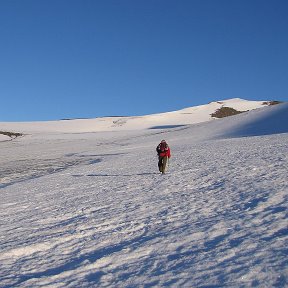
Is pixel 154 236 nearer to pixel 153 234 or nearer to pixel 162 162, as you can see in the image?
pixel 153 234

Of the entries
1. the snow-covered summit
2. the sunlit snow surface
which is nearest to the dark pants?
the sunlit snow surface

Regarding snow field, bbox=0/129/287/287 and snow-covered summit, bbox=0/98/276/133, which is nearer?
snow field, bbox=0/129/287/287

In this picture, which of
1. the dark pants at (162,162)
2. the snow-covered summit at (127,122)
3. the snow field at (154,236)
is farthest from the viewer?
the snow-covered summit at (127,122)

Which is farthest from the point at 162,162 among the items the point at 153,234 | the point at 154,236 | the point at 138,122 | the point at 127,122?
the point at 127,122

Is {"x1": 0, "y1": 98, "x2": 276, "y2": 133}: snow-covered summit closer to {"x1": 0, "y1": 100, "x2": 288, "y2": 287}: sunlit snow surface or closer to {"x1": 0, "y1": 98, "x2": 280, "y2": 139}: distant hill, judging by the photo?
{"x1": 0, "y1": 98, "x2": 280, "y2": 139}: distant hill

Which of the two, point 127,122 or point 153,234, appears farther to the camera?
point 127,122

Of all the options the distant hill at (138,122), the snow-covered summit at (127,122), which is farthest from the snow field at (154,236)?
the snow-covered summit at (127,122)

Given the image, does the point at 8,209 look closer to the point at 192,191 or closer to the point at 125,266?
the point at 192,191

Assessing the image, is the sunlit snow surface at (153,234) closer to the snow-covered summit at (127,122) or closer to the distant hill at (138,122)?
the distant hill at (138,122)

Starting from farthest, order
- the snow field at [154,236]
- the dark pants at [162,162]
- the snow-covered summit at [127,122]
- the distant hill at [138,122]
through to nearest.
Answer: the snow-covered summit at [127,122], the distant hill at [138,122], the dark pants at [162,162], the snow field at [154,236]

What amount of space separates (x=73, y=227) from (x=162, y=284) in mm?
4327

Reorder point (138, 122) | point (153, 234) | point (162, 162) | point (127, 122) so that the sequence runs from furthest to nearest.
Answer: point (127, 122)
point (138, 122)
point (162, 162)
point (153, 234)

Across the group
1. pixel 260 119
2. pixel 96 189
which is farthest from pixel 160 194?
pixel 260 119

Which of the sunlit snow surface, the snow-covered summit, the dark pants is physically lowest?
the sunlit snow surface
